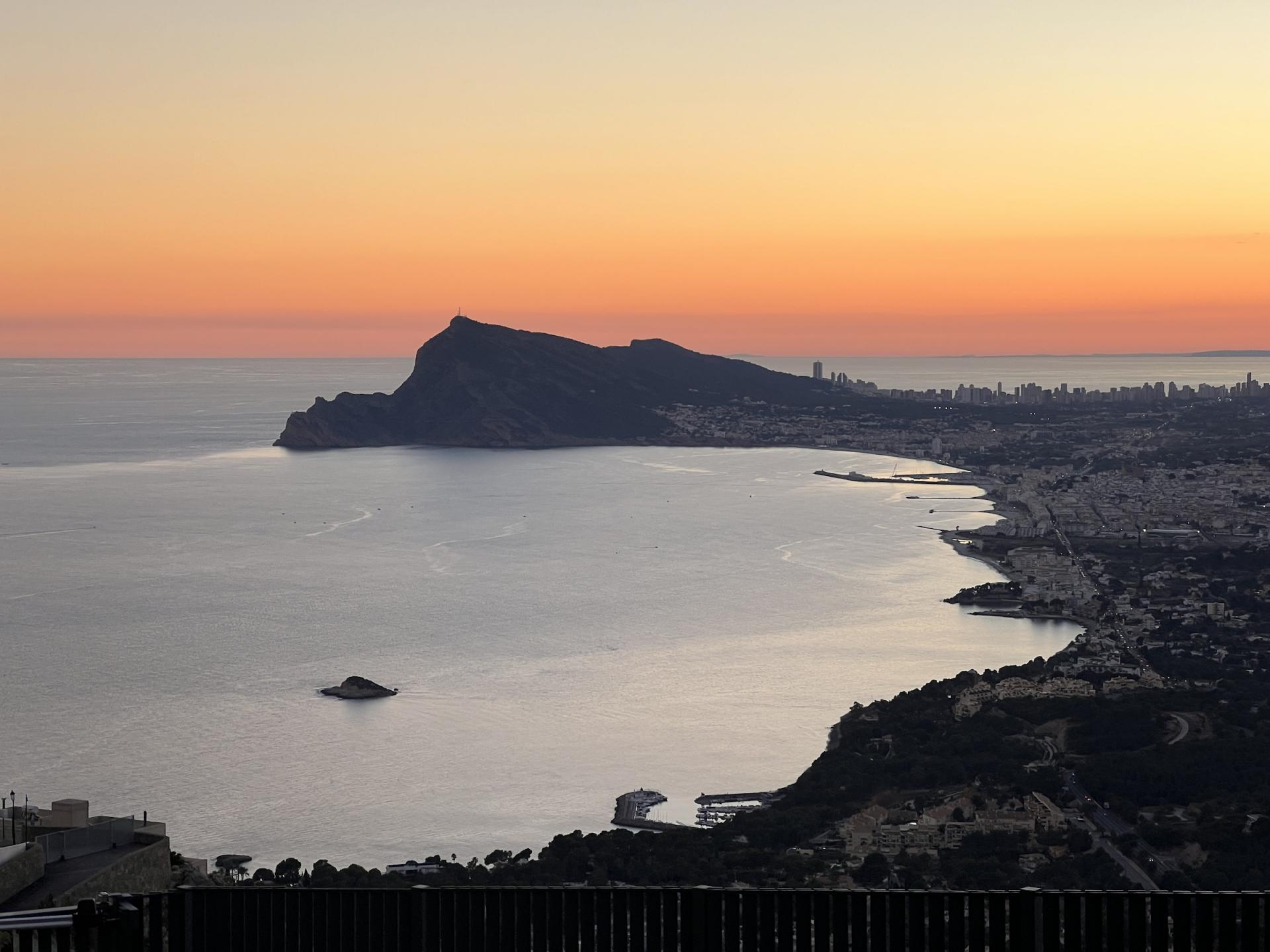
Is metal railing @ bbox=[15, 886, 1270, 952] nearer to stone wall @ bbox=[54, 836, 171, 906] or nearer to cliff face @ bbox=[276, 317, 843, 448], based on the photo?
stone wall @ bbox=[54, 836, 171, 906]

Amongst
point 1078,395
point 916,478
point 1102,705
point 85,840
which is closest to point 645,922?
point 85,840

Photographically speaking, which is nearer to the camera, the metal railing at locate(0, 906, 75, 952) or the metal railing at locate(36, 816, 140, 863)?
the metal railing at locate(0, 906, 75, 952)

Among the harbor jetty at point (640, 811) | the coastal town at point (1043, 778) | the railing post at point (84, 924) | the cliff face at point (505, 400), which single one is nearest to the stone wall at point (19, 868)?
the railing post at point (84, 924)

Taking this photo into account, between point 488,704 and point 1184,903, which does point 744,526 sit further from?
point 1184,903

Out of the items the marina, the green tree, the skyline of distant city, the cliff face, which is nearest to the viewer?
the green tree

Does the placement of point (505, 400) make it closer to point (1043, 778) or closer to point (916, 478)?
point (916, 478)

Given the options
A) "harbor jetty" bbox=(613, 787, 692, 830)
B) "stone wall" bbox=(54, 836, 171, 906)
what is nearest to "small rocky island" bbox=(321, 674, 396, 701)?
"harbor jetty" bbox=(613, 787, 692, 830)

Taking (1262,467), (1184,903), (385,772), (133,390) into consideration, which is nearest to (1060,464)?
(1262,467)
